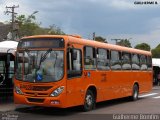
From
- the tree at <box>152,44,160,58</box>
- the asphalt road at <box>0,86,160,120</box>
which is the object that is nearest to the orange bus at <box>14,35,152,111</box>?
the asphalt road at <box>0,86,160,120</box>

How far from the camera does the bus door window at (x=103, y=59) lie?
1722 centimetres

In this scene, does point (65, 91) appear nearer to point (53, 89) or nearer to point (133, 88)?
point (53, 89)

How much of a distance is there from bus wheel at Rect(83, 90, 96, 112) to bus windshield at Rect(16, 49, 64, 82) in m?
2.16

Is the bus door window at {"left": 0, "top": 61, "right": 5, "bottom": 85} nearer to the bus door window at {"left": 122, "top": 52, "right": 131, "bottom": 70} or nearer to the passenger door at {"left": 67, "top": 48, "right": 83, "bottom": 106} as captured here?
the bus door window at {"left": 122, "top": 52, "right": 131, "bottom": 70}

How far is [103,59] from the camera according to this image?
1769 cm

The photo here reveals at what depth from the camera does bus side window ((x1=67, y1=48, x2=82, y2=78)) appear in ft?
47.7

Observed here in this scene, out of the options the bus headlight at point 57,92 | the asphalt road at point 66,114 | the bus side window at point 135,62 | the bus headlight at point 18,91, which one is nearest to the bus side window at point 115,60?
the bus side window at point 135,62

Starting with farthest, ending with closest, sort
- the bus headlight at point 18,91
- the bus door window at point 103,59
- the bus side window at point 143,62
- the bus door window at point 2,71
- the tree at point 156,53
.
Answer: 1. the tree at point 156,53
2. the bus side window at point 143,62
3. the bus door window at point 2,71
4. the bus door window at point 103,59
5. the bus headlight at point 18,91

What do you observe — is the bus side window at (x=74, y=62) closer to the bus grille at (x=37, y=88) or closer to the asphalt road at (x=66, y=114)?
the bus grille at (x=37, y=88)

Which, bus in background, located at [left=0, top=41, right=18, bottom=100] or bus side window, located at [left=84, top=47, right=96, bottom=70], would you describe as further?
bus in background, located at [left=0, top=41, right=18, bottom=100]

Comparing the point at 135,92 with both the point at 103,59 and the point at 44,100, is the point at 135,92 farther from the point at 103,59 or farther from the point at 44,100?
the point at 44,100

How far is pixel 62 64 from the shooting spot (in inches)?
564

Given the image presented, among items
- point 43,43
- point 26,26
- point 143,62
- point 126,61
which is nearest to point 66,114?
point 43,43

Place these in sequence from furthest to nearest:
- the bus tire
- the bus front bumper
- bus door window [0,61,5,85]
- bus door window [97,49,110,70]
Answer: the bus tire
bus door window [0,61,5,85]
bus door window [97,49,110,70]
the bus front bumper
